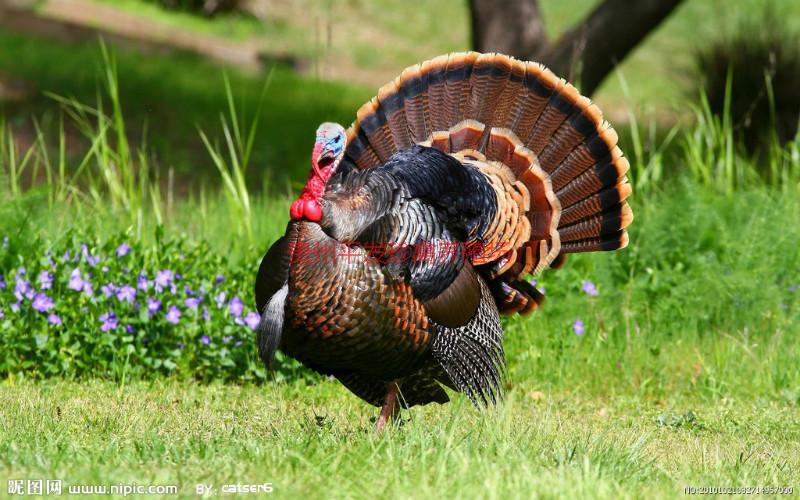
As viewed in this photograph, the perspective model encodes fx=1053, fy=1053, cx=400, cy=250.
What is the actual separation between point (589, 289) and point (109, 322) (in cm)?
272

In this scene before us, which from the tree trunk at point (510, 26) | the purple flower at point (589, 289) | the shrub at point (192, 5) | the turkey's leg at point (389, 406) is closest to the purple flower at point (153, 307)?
the turkey's leg at point (389, 406)

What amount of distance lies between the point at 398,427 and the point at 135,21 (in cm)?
1495

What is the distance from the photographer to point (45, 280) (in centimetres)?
549

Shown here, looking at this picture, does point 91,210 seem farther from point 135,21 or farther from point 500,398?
point 135,21

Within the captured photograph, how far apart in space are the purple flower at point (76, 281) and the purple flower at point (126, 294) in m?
0.20

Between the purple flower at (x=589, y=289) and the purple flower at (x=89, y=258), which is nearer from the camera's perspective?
the purple flower at (x=89, y=258)

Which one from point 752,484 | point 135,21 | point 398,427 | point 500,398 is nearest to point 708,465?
point 752,484

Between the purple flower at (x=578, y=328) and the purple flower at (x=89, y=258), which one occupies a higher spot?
the purple flower at (x=578, y=328)

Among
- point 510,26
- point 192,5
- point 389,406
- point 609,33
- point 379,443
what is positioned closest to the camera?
point 379,443

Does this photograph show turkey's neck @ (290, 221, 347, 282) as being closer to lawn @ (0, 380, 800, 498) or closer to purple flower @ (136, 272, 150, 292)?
lawn @ (0, 380, 800, 498)

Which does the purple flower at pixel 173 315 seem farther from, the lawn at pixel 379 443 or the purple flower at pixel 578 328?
the purple flower at pixel 578 328

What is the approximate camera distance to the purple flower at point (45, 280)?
5488mm

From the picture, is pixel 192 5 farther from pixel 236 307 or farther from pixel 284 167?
pixel 236 307

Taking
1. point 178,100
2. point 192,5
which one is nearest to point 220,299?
point 178,100
